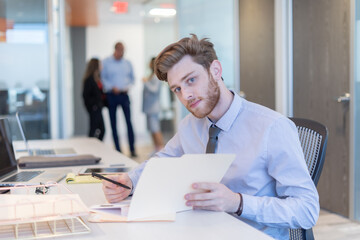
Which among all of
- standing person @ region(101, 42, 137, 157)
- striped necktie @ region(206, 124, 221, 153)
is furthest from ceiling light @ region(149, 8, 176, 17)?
striped necktie @ region(206, 124, 221, 153)

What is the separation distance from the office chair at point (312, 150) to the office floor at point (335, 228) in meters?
1.65

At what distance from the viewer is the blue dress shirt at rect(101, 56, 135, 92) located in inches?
270

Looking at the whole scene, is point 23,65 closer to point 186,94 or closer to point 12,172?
point 12,172

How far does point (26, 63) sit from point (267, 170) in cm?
410

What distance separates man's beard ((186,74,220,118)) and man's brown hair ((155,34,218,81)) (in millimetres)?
58

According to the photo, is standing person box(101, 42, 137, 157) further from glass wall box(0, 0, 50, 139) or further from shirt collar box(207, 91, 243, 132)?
shirt collar box(207, 91, 243, 132)

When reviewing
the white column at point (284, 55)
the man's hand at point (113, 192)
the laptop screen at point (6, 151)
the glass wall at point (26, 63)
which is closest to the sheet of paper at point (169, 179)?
the man's hand at point (113, 192)

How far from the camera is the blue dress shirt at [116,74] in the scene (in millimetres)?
6860

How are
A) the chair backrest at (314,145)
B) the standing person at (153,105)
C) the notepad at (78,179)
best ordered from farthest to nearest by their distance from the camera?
1. the standing person at (153,105)
2. the notepad at (78,179)
3. the chair backrest at (314,145)

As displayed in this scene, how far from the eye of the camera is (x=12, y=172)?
6.88ft

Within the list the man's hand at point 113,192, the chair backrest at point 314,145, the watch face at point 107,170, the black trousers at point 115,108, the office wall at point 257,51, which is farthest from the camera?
the black trousers at point 115,108

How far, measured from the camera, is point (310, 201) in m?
1.31

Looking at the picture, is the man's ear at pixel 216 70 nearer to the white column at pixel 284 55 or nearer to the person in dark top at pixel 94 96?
the white column at pixel 284 55

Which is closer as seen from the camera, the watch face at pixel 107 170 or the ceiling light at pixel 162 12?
the watch face at pixel 107 170
